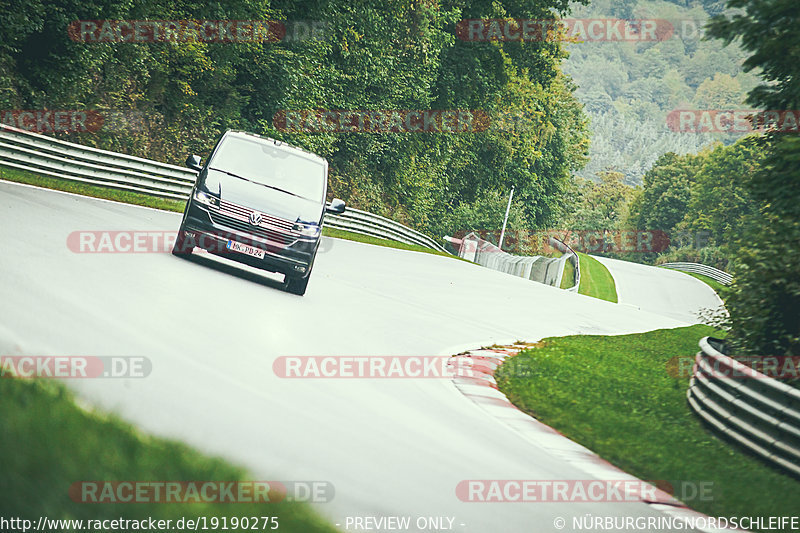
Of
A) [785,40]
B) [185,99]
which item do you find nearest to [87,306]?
[785,40]

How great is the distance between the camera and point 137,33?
29.6 m

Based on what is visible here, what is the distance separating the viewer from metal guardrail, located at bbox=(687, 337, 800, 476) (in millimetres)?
8227

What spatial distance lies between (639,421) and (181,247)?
7.78 meters

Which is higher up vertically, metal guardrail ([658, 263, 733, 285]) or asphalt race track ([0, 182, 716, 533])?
asphalt race track ([0, 182, 716, 533])

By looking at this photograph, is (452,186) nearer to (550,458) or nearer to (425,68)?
(425,68)

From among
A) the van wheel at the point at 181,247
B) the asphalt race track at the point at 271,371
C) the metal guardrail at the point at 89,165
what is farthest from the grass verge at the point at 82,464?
the metal guardrail at the point at 89,165

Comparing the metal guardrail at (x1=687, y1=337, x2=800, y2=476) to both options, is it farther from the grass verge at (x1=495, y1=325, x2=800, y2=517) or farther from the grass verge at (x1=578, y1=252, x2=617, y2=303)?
the grass verge at (x1=578, y1=252, x2=617, y2=303)

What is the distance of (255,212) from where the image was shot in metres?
12.8

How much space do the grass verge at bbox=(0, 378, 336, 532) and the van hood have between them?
8.12 meters

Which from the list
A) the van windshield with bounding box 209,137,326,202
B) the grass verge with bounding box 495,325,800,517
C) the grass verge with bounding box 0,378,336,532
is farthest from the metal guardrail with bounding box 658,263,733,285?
the grass verge with bounding box 0,378,336,532

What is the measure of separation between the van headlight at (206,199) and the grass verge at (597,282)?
3720 cm

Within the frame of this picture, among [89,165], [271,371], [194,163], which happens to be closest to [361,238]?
[89,165]

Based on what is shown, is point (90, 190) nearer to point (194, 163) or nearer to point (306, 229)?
point (194, 163)

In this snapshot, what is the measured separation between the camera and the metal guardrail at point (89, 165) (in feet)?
72.2
